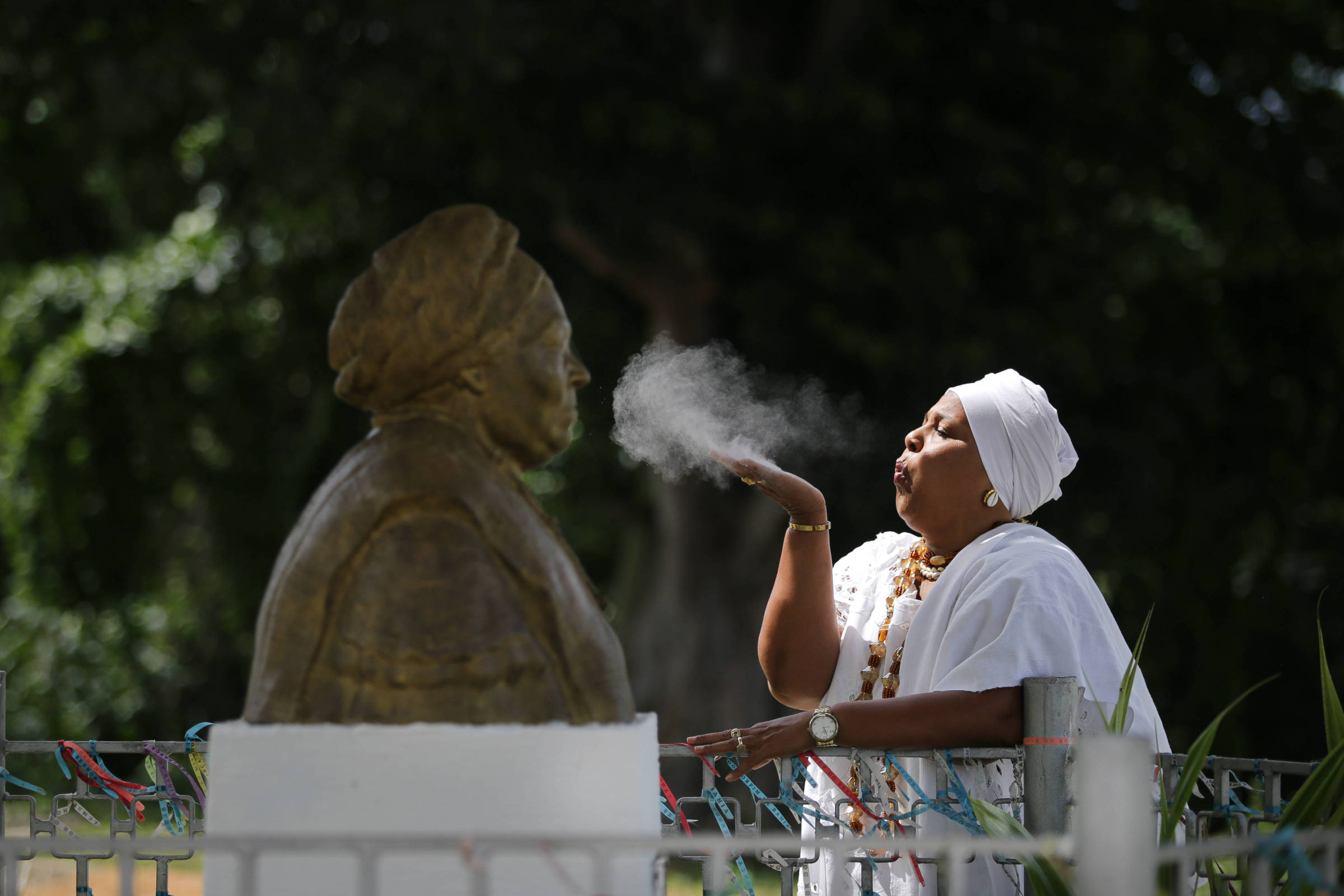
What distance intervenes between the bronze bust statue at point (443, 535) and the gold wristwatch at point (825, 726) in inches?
21.3

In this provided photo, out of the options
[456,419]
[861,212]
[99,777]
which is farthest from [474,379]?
[861,212]

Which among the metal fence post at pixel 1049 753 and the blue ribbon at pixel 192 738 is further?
the blue ribbon at pixel 192 738

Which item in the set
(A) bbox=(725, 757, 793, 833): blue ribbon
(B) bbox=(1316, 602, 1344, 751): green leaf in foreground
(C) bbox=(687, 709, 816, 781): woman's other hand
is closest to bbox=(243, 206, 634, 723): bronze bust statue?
(C) bbox=(687, 709, 816, 781): woman's other hand

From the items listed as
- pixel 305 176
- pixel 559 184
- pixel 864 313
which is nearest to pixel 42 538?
pixel 305 176

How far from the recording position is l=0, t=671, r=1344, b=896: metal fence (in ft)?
6.26

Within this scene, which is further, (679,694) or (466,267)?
(679,694)

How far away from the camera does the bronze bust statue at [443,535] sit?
8.09 feet

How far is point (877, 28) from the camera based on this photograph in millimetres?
8164

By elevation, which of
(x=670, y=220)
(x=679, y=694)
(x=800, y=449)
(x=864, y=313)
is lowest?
(x=679, y=694)

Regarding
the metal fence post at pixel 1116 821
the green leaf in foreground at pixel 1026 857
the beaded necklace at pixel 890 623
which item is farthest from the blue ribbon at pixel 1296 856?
the beaded necklace at pixel 890 623

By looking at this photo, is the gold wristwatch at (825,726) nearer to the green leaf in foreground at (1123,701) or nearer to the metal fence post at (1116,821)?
the green leaf in foreground at (1123,701)

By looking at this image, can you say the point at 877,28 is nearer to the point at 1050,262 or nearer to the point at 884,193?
the point at 884,193

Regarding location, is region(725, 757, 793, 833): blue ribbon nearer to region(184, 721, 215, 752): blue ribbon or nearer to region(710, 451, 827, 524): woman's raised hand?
region(710, 451, 827, 524): woman's raised hand

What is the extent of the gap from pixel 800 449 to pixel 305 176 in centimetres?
383
